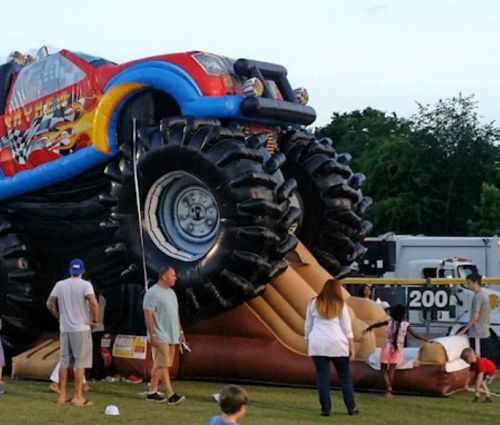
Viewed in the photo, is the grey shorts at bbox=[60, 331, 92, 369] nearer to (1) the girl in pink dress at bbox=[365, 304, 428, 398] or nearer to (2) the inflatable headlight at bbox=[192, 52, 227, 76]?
(1) the girl in pink dress at bbox=[365, 304, 428, 398]

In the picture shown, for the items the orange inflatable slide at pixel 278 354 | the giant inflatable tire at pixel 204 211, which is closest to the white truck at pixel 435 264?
the orange inflatable slide at pixel 278 354

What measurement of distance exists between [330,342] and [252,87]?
3522mm

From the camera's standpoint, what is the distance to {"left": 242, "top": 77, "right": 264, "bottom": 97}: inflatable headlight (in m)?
12.7

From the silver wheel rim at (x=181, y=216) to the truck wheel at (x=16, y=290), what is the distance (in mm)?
2016

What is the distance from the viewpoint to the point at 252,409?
35.9ft

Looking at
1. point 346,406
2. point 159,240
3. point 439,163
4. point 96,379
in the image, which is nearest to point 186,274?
point 159,240

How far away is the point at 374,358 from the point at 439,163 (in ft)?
111

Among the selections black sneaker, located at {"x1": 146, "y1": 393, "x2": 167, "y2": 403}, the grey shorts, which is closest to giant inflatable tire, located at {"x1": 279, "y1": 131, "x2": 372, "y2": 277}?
black sneaker, located at {"x1": 146, "y1": 393, "x2": 167, "y2": 403}

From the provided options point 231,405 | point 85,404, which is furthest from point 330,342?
point 231,405

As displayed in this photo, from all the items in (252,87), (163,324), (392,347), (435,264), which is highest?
(252,87)

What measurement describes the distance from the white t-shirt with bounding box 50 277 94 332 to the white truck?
826 cm

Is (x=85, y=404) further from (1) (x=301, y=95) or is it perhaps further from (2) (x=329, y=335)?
(1) (x=301, y=95)

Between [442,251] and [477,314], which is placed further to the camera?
[442,251]

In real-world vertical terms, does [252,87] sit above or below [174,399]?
above
